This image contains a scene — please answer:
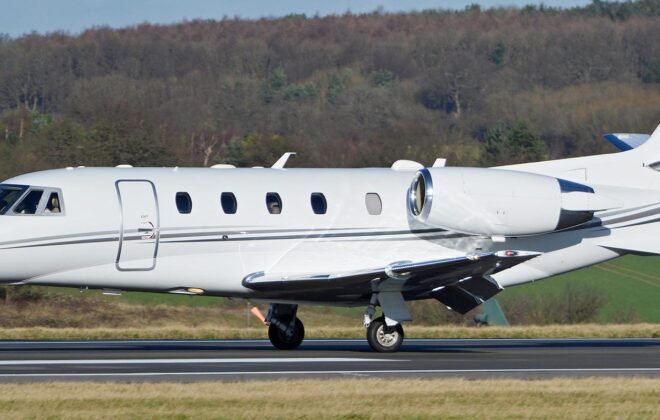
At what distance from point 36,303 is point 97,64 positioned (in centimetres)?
4779

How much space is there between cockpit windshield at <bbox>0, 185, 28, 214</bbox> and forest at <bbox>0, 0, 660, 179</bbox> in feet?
82.5

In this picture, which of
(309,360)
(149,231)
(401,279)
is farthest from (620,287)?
(149,231)

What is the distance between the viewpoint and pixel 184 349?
992 inches

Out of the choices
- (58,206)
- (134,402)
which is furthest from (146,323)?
(134,402)

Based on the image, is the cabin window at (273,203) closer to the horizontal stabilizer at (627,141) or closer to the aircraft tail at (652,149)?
the aircraft tail at (652,149)

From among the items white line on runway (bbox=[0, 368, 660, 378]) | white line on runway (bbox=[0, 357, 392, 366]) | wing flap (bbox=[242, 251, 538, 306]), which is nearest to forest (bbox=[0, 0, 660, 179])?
wing flap (bbox=[242, 251, 538, 306])

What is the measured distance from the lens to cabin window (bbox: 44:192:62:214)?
2300cm

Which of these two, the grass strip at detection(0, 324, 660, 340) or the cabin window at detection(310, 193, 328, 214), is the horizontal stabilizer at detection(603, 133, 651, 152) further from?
the cabin window at detection(310, 193, 328, 214)

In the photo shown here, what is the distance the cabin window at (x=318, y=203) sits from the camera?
24.5m

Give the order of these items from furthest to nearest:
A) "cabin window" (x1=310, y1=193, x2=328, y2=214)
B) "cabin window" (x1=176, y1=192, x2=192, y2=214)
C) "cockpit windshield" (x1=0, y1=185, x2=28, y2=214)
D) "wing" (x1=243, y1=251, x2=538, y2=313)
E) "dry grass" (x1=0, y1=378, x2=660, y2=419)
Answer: "cabin window" (x1=310, y1=193, x2=328, y2=214)
"cabin window" (x1=176, y1=192, x2=192, y2=214)
"wing" (x1=243, y1=251, x2=538, y2=313)
"cockpit windshield" (x1=0, y1=185, x2=28, y2=214)
"dry grass" (x1=0, y1=378, x2=660, y2=419)

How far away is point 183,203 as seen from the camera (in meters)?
23.6

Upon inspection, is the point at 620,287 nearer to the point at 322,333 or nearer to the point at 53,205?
the point at 322,333

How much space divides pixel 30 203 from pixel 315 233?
5034 mm

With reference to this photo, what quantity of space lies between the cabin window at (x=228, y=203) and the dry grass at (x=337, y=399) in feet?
19.7
